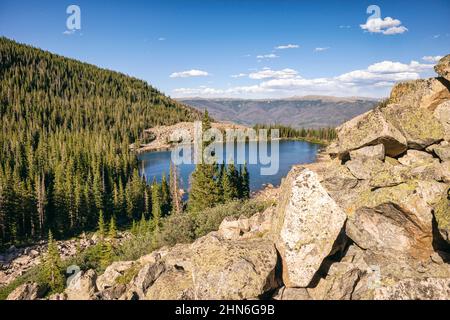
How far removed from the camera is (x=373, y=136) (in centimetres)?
1605

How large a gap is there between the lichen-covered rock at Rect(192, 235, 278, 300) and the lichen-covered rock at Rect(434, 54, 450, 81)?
1238cm

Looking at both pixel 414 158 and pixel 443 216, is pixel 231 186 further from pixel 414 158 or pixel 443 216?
pixel 443 216

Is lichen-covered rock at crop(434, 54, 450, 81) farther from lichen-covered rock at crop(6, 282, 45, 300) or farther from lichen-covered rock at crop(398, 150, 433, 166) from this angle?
lichen-covered rock at crop(6, 282, 45, 300)

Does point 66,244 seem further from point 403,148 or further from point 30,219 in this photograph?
point 403,148

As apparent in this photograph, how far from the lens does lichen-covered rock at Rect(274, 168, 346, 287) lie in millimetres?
12461

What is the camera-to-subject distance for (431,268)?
11.9 meters

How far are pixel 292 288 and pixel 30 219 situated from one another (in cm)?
7456

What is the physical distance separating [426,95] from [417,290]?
10661 mm

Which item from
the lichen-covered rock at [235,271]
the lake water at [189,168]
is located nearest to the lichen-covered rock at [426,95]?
the lichen-covered rock at [235,271]

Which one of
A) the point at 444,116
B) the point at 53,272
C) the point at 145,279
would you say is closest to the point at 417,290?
the point at 444,116

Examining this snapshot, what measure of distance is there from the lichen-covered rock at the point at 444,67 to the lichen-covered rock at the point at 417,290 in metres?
10.4
